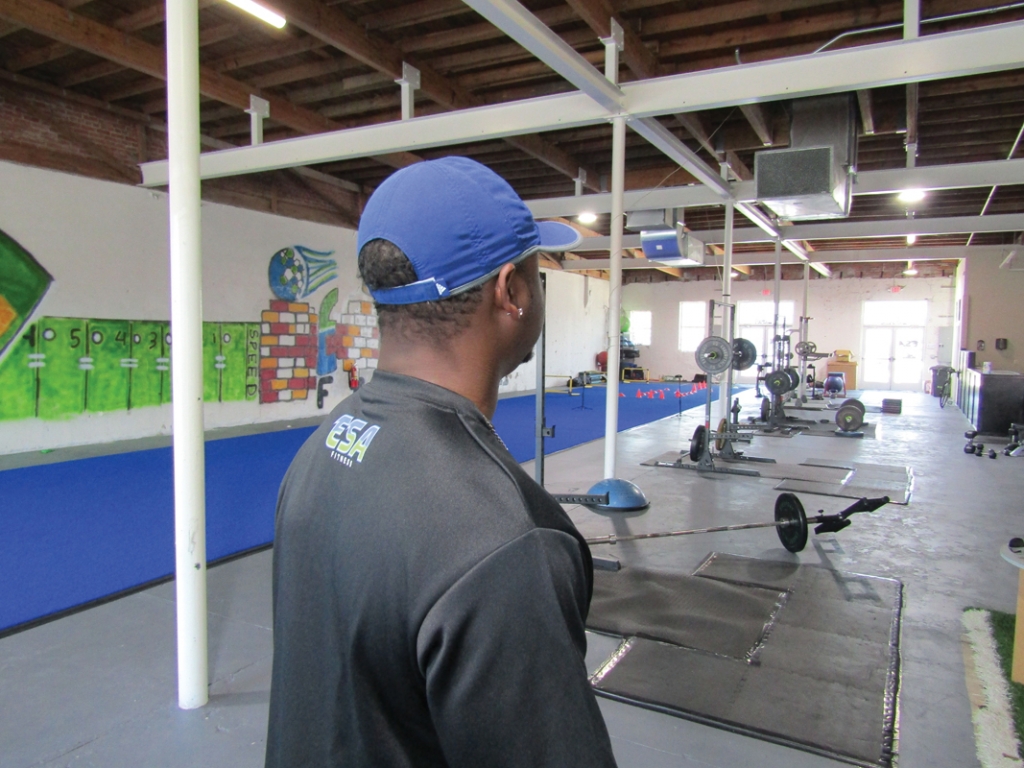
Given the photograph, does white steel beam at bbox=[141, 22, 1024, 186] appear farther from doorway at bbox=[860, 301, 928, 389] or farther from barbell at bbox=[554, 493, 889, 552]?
doorway at bbox=[860, 301, 928, 389]

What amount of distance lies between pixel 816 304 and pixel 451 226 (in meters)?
19.3

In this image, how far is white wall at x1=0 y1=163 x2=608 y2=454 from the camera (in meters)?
6.43

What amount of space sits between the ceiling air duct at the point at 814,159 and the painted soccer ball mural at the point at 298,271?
601 centimetres

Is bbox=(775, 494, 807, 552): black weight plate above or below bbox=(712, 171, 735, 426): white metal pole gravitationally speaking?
below

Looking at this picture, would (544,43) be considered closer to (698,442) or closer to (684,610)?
(684,610)

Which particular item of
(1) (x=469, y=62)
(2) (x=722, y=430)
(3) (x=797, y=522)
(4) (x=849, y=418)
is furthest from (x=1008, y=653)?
(4) (x=849, y=418)

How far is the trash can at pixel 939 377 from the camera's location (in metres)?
14.7

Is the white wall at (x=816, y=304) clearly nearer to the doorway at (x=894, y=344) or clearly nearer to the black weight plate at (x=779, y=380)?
the doorway at (x=894, y=344)

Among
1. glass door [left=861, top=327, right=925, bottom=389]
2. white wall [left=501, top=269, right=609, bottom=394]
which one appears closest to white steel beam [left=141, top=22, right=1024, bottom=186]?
white wall [left=501, top=269, right=609, bottom=394]

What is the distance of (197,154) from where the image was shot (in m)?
2.37

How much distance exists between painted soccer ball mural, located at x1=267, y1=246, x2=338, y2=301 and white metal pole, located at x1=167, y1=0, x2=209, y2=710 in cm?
670

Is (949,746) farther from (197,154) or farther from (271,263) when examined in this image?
(271,263)

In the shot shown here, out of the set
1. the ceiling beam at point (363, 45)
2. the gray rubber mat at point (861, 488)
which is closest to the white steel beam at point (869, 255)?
the gray rubber mat at point (861, 488)

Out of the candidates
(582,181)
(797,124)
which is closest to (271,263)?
(582,181)
